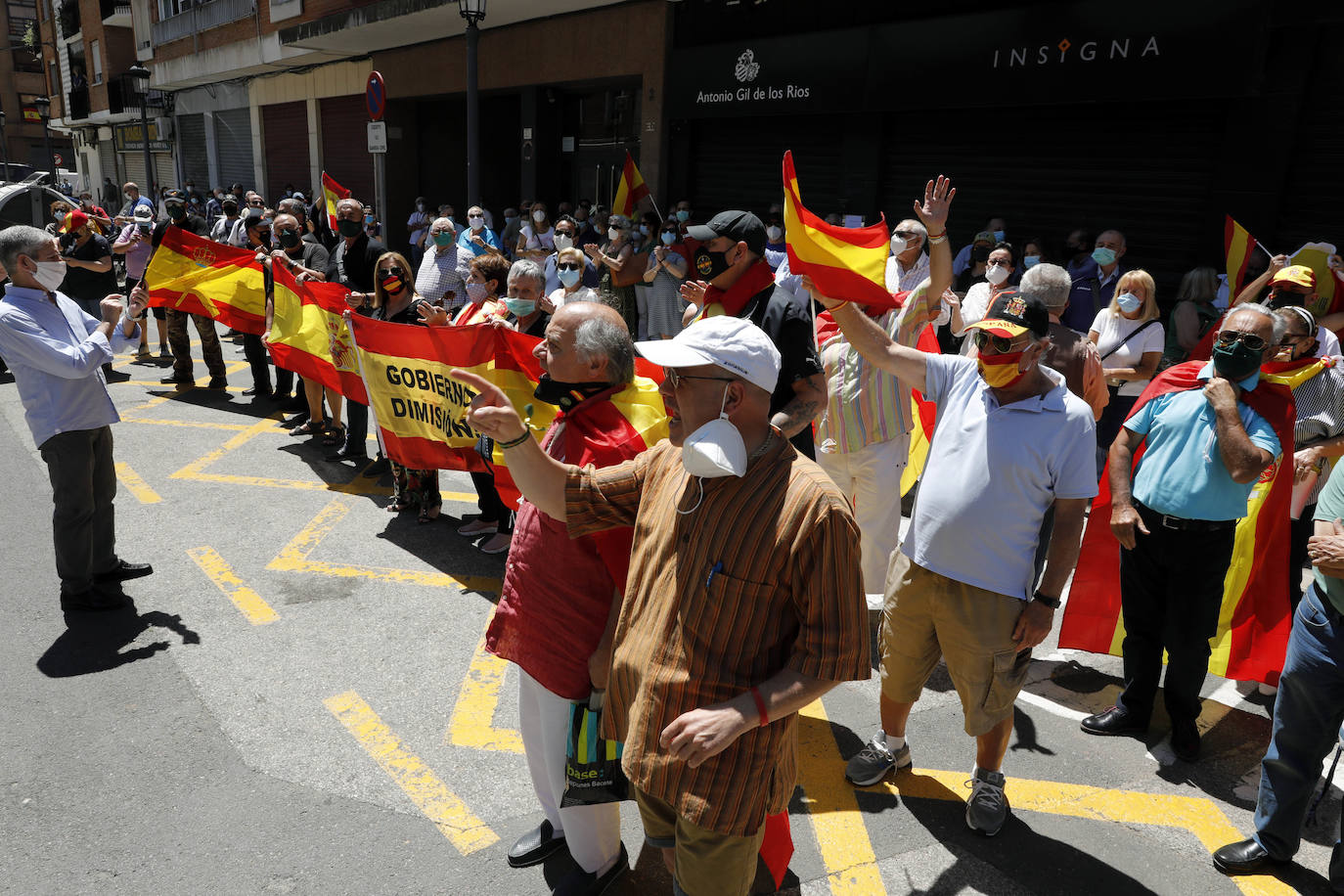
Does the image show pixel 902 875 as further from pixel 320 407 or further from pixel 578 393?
pixel 320 407

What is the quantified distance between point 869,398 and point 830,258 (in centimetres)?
108

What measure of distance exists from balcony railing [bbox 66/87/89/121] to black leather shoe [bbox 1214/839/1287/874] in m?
53.7

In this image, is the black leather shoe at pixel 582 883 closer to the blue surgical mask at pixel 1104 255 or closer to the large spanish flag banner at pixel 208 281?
the blue surgical mask at pixel 1104 255

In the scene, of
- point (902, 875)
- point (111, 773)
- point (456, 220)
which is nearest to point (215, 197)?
point (456, 220)

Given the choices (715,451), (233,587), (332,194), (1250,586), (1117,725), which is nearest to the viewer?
(715,451)

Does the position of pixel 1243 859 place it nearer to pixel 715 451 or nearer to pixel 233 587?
pixel 715 451

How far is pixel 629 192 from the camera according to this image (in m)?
10.8

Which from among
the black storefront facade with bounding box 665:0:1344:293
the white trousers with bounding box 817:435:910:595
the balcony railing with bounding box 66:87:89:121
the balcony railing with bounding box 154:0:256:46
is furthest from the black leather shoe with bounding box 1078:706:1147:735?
the balcony railing with bounding box 66:87:89:121

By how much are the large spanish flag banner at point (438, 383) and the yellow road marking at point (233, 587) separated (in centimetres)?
133

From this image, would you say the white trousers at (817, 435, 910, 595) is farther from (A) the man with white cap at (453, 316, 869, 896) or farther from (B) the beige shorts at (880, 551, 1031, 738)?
(A) the man with white cap at (453, 316, 869, 896)

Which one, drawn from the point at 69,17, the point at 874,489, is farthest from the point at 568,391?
the point at 69,17

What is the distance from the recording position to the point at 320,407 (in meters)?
8.47

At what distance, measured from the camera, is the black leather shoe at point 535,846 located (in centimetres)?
304

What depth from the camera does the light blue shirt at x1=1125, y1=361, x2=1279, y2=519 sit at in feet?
11.6
